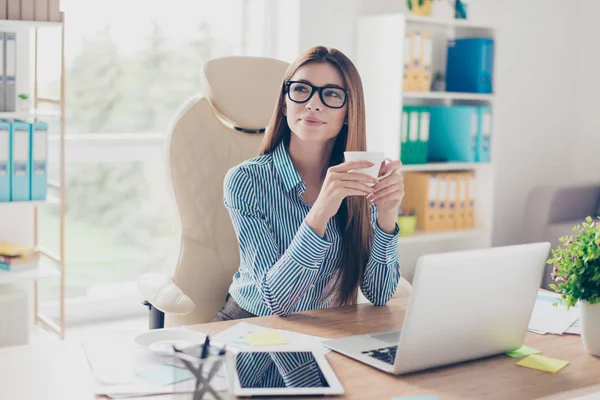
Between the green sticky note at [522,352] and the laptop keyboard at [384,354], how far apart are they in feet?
0.70

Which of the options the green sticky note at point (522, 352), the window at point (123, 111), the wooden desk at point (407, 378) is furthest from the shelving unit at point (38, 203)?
the green sticky note at point (522, 352)

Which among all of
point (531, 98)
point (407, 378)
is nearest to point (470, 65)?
point (531, 98)

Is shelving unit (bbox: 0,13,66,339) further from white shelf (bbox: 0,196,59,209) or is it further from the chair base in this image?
the chair base

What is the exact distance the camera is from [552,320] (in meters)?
1.64

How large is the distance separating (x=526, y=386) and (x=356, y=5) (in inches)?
112

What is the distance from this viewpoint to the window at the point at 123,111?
3.54 m

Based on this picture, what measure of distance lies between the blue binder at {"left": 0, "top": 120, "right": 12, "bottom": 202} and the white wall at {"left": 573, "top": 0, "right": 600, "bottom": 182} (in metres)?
3.43

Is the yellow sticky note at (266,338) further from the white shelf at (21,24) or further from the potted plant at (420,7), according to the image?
the potted plant at (420,7)

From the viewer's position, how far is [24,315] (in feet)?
10.1

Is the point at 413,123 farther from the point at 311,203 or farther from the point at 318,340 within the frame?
the point at 318,340

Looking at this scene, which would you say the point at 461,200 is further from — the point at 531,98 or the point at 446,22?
the point at 531,98

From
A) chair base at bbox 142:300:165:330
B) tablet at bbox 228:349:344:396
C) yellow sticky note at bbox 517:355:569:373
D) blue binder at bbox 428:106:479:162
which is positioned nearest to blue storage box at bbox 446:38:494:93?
blue binder at bbox 428:106:479:162

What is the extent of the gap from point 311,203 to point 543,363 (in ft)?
2.49

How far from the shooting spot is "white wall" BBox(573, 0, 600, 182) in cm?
479
